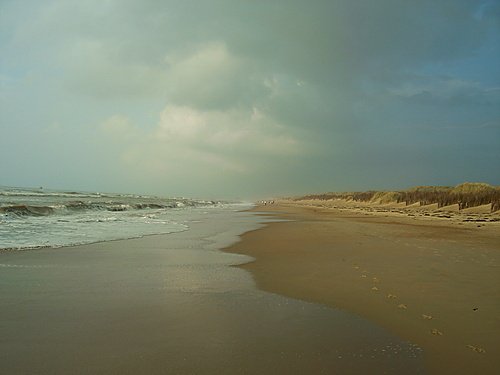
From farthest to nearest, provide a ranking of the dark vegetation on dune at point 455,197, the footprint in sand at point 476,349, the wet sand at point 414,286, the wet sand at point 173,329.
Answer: the dark vegetation on dune at point 455,197 → the wet sand at point 414,286 → the footprint in sand at point 476,349 → the wet sand at point 173,329

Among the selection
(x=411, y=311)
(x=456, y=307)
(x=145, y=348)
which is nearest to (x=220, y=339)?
(x=145, y=348)

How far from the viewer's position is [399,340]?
4.27 meters

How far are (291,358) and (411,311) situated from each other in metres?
2.71

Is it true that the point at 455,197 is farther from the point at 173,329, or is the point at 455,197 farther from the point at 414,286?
the point at 173,329

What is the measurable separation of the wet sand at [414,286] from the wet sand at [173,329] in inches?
15.4

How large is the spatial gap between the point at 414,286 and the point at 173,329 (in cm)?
501

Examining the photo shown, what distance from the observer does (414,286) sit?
6.76 m

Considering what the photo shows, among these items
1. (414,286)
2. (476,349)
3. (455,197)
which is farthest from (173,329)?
(455,197)

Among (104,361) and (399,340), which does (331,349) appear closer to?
(399,340)

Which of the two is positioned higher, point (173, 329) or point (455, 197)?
point (455, 197)

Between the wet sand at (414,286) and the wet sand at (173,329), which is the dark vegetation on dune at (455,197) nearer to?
the wet sand at (414,286)

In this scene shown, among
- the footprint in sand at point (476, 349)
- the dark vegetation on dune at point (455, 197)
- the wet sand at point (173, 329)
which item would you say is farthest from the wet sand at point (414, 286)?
the dark vegetation on dune at point (455, 197)

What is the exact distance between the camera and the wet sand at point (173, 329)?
3545mm

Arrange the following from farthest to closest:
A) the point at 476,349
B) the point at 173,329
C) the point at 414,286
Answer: the point at 414,286, the point at 173,329, the point at 476,349
